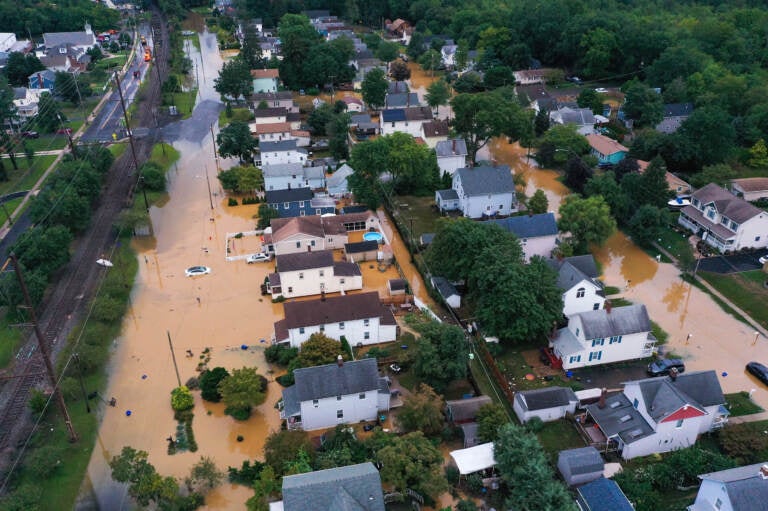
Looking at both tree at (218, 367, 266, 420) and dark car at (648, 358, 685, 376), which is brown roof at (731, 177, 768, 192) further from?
tree at (218, 367, 266, 420)

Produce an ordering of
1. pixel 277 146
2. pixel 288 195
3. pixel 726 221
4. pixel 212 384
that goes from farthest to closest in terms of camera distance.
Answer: pixel 277 146, pixel 288 195, pixel 726 221, pixel 212 384

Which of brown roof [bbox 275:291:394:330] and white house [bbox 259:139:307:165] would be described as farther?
white house [bbox 259:139:307:165]

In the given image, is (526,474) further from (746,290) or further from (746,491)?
(746,290)

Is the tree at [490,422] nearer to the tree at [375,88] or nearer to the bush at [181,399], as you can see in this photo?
the bush at [181,399]

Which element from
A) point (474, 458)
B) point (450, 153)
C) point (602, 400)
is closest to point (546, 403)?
point (602, 400)

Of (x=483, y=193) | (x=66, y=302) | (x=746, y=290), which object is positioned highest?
(x=483, y=193)

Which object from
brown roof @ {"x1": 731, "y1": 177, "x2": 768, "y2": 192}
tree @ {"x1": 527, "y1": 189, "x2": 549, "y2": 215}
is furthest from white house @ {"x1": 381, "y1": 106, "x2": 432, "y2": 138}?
brown roof @ {"x1": 731, "y1": 177, "x2": 768, "y2": 192}

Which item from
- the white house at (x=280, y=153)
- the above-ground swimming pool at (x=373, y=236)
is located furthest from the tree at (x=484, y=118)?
the above-ground swimming pool at (x=373, y=236)
